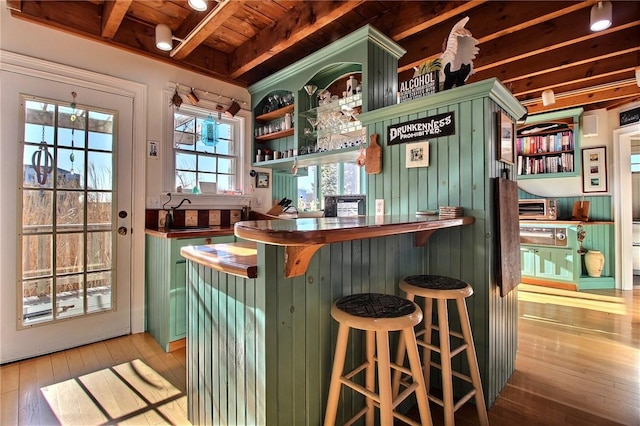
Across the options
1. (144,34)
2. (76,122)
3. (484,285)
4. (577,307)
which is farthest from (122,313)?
(577,307)

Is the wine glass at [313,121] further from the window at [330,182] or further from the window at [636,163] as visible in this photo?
the window at [636,163]

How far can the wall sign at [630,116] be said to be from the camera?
12.8 ft

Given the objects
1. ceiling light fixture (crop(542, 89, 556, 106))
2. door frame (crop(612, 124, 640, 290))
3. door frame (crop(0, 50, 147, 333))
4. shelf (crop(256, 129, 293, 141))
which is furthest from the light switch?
door frame (crop(612, 124, 640, 290))

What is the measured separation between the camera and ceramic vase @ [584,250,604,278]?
4176 mm

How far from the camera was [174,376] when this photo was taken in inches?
79.5

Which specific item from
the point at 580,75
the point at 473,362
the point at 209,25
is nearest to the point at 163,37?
the point at 209,25

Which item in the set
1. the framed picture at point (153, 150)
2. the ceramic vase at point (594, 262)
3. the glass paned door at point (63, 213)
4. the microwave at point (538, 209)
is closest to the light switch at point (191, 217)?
the glass paned door at point (63, 213)

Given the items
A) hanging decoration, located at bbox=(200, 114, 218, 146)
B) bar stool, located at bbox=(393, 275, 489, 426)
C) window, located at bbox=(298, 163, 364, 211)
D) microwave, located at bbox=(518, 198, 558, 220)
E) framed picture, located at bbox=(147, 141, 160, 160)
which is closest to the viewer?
bar stool, located at bbox=(393, 275, 489, 426)

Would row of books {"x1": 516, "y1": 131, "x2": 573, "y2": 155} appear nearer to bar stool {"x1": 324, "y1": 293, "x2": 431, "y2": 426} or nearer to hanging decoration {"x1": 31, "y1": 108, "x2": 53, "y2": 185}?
bar stool {"x1": 324, "y1": 293, "x2": 431, "y2": 426}

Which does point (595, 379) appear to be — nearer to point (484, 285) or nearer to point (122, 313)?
point (484, 285)

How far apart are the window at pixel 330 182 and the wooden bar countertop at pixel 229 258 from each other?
91.2 inches

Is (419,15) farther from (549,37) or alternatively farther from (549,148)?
(549,148)

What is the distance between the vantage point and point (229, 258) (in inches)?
48.8

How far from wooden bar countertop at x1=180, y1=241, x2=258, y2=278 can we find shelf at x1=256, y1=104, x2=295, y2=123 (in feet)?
6.89
